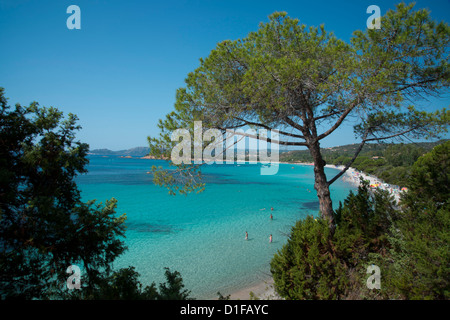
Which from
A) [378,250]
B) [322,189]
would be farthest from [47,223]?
[378,250]

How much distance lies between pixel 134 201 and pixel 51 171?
106 feet

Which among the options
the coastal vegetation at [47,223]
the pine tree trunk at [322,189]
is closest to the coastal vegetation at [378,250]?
the pine tree trunk at [322,189]

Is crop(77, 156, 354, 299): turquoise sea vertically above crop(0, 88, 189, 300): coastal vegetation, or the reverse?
crop(0, 88, 189, 300): coastal vegetation

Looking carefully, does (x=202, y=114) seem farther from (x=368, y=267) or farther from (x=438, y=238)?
(x=438, y=238)

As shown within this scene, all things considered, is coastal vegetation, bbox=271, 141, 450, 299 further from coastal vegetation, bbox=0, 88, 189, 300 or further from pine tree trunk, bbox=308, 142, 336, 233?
coastal vegetation, bbox=0, 88, 189, 300

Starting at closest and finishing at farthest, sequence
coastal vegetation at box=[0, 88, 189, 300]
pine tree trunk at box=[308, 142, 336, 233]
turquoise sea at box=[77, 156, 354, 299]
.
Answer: coastal vegetation at box=[0, 88, 189, 300] → pine tree trunk at box=[308, 142, 336, 233] → turquoise sea at box=[77, 156, 354, 299]

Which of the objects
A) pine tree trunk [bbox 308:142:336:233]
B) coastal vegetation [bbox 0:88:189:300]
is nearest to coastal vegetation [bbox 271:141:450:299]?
pine tree trunk [bbox 308:142:336:233]

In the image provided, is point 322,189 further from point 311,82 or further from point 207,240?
point 207,240

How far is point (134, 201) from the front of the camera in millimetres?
34938

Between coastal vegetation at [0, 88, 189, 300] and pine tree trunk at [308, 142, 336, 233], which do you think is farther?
pine tree trunk at [308, 142, 336, 233]

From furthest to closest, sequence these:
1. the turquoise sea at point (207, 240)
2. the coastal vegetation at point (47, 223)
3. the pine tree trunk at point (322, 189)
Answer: the turquoise sea at point (207, 240) < the pine tree trunk at point (322, 189) < the coastal vegetation at point (47, 223)

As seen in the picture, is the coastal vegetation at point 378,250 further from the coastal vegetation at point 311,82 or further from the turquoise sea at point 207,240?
the turquoise sea at point 207,240

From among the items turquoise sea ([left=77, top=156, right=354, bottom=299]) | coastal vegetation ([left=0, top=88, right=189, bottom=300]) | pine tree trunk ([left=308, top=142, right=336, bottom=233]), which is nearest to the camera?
coastal vegetation ([left=0, top=88, right=189, bottom=300])
